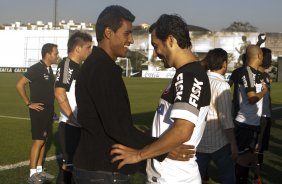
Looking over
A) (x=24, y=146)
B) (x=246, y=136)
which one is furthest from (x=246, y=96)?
(x=24, y=146)

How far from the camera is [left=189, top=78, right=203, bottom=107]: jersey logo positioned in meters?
3.12

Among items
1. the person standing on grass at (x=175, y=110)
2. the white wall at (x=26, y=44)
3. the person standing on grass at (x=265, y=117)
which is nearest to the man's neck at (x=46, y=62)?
the person standing on grass at (x=265, y=117)

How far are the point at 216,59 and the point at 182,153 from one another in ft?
8.04

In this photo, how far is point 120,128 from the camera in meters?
3.15

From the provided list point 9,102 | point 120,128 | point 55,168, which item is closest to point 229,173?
point 120,128

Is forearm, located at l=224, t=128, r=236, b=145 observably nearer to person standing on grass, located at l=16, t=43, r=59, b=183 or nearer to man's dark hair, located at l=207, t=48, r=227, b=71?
man's dark hair, located at l=207, t=48, r=227, b=71

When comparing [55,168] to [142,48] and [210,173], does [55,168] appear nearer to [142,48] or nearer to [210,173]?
[210,173]

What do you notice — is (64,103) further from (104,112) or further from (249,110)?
(104,112)

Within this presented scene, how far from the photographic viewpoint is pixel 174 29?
330 centimetres

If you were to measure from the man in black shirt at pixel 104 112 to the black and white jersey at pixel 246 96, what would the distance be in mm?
3304

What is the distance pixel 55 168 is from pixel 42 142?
0.90 metres

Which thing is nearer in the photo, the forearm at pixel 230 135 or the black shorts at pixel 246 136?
the forearm at pixel 230 135

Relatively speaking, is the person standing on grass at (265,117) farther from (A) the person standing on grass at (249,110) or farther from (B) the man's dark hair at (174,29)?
(B) the man's dark hair at (174,29)

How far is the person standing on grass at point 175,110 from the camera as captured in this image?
10.1 ft
